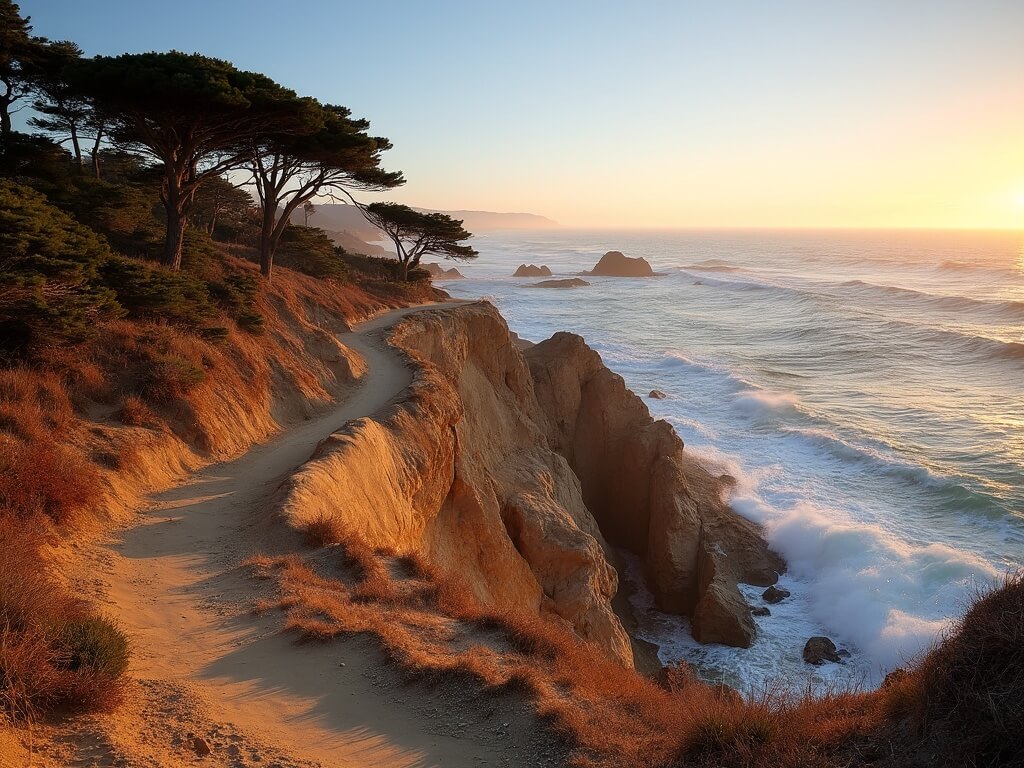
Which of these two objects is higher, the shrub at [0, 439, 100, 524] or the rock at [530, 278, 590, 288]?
the rock at [530, 278, 590, 288]

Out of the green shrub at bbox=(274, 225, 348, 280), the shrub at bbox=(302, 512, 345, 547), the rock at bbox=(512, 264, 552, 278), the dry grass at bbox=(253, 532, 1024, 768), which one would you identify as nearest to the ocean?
the dry grass at bbox=(253, 532, 1024, 768)

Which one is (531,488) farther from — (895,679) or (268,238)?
(268,238)

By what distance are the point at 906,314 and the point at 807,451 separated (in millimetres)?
38589

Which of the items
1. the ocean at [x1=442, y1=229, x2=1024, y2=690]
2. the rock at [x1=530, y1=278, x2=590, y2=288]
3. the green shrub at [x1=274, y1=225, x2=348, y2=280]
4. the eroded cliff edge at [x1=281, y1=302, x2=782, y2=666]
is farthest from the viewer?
the rock at [x1=530, y1=278, x2=590, y2=288]

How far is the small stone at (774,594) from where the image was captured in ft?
61.6

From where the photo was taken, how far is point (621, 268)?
9862cm

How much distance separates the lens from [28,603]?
5.59 m

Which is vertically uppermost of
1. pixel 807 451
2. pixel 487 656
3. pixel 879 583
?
pixel 487 656

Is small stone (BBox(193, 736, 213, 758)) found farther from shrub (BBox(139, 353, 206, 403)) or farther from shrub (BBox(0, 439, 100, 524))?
shrub (BBox(139, 353, 206, 403))

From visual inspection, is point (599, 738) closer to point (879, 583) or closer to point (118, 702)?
point (118, 702)

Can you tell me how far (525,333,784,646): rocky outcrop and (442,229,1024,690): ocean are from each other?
2.22 ft

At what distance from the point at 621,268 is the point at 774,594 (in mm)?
83338

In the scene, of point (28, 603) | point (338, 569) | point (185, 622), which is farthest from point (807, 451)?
point (28, 603)

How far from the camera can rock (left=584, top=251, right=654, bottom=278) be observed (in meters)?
98.1
